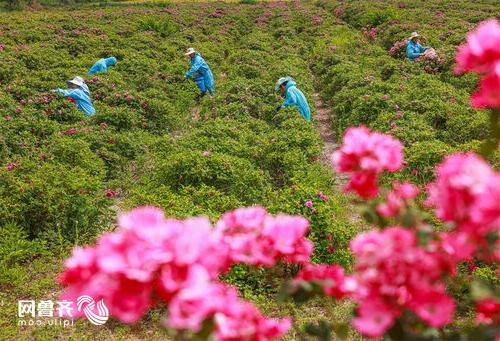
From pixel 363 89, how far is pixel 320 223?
19.9 ft

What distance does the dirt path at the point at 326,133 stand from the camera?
26.5 feet

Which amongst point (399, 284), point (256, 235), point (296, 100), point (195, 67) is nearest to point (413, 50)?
point (296, 100)

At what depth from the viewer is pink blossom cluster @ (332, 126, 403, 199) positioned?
165 centimetres

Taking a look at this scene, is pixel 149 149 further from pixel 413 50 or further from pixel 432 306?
pixel 413 50

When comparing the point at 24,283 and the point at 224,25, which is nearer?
the point at 24,283

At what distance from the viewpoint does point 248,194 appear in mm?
6281

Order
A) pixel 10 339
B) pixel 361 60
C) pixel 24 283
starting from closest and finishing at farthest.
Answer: pixel 10 339 → pixel 24 283 → pixel 361 60

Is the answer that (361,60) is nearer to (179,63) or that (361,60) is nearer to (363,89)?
(363,89)

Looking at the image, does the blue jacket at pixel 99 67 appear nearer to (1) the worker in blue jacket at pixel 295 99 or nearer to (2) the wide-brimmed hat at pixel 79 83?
(2) the wide-brimmed hat at pixel 79 83

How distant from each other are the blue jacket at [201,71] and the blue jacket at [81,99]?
12.8 feet

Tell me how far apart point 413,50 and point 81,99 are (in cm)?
1003

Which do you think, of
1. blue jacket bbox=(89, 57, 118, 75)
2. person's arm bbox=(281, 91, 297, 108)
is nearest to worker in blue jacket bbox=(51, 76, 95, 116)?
blue jacket bbox=(89, 57, 118, 75)

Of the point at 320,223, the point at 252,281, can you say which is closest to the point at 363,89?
the point at 320,223

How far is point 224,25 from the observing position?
26484 millimetres
